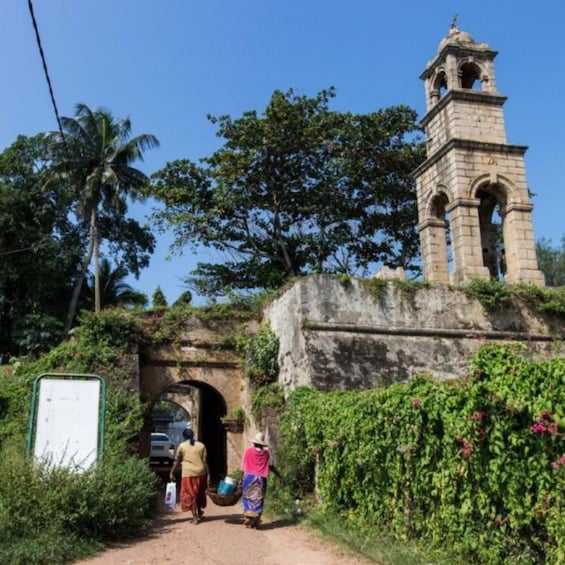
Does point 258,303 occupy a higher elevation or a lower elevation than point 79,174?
lower

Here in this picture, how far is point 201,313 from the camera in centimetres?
1409

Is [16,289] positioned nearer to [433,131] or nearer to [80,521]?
[433,131]

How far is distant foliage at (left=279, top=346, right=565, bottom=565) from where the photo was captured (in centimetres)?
486

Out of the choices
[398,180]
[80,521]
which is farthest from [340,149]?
[80,521]

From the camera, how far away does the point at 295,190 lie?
2170 cm

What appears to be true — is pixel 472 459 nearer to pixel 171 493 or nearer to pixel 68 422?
pixel 68 422

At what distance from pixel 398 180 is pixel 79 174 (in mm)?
13457

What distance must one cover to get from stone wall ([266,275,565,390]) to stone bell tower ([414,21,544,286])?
4.16ft

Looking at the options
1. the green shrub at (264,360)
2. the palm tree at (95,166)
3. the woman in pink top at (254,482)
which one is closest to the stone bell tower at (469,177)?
the green shrub at (264,360)

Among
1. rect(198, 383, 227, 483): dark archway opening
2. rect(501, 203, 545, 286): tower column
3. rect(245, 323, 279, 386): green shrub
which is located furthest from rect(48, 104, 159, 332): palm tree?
rect(501, 203, 545, 286): tower column

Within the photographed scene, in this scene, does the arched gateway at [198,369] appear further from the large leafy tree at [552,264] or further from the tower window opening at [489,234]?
the large leafy tree at [552,264]

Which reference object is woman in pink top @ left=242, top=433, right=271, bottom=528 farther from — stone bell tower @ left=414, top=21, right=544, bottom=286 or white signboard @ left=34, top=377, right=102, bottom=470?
stone bell tower @ left=414, top=21, right=544, bottom=286

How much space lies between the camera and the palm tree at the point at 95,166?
25.2 metres

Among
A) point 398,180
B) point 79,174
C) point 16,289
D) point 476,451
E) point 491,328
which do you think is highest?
point 79,174
